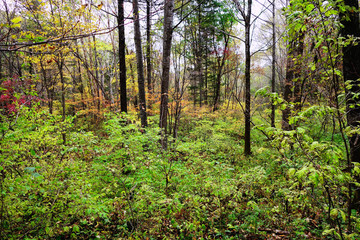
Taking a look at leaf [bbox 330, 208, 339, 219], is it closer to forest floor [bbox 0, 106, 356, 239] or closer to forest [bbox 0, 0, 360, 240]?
forest [bbox 0, 0, 360, 240]

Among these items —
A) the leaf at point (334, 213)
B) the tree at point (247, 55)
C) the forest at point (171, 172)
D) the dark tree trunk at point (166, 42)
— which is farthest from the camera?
the tree at point (247, 55)

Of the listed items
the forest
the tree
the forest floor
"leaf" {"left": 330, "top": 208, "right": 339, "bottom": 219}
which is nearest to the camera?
"leaf" {"left": 330, "top": 208, "right": 339, "bottom": 219}

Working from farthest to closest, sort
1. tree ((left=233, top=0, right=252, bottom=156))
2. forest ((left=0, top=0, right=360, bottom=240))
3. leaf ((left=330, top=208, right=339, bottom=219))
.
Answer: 1. tree ((left=233, top=0, right=252, bottom=156))
2. forest ((left=0, top=0, right=360, bottom=240))
3. leaf ((left=330, top=208, right=339, bottom=219))

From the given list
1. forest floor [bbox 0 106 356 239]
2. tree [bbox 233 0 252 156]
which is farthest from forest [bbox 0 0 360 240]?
tree [bbox 233 0 252 156]

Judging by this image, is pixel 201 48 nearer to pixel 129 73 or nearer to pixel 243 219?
pixel 129 73

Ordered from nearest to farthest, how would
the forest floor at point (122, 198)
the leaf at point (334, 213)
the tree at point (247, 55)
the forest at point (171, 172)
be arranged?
the leaf at point (334, 213)
the forest at point (171, 172)
the forest floor at point (122, 198)
the tree at point (247, 55)

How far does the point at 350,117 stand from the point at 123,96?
6589 mm

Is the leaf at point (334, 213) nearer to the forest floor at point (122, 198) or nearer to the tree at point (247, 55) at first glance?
the forest floor at point (122, 198)

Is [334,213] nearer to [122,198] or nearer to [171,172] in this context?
[171,172]

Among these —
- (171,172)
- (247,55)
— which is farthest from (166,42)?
(171,172)

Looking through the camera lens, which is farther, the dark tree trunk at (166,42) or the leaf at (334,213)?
the dark tree trunk at (166,42)

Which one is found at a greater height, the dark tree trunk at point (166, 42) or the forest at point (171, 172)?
the dark tree trunk at point (166, 42)

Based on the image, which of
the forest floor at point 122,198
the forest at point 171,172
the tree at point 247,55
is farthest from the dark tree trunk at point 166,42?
the tree at point 247,55

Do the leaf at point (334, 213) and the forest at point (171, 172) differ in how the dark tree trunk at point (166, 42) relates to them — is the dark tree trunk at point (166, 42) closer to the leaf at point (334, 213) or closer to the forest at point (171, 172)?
the forest at point (171, 172)
